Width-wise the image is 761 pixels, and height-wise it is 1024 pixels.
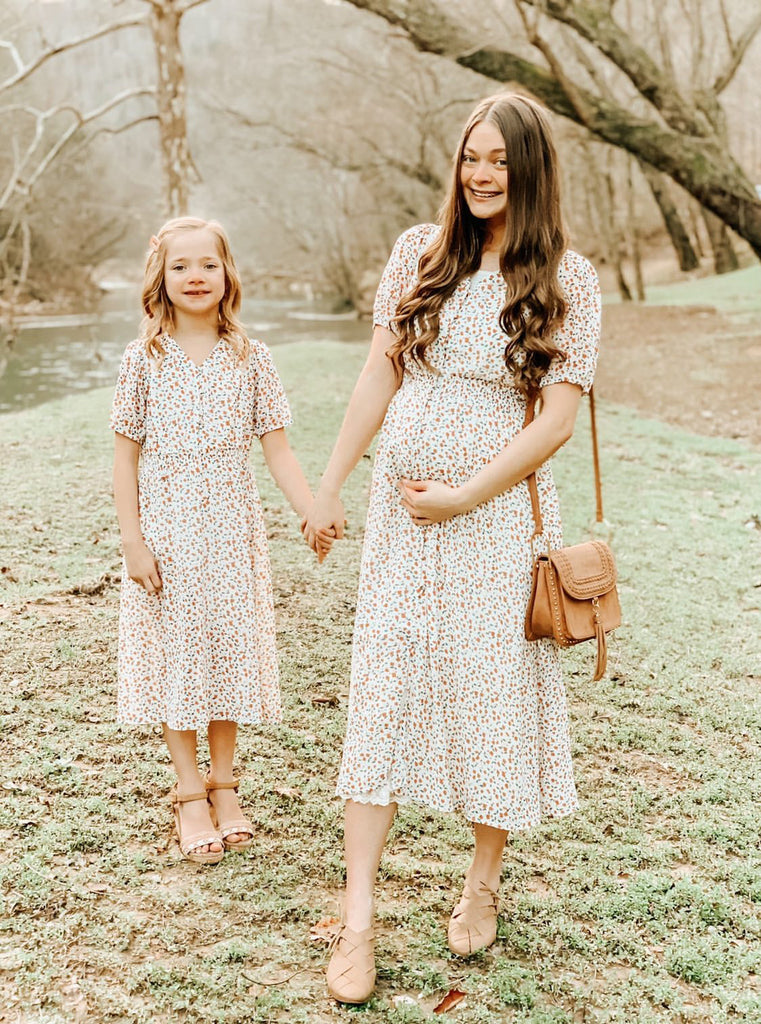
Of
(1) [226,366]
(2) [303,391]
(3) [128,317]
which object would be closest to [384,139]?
(3) [128,317]

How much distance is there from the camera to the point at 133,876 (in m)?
2.86

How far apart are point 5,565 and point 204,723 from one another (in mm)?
2815

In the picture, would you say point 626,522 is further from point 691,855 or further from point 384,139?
point 384,139

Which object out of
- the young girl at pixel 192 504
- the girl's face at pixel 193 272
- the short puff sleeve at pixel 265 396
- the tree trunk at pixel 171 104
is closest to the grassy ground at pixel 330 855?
the young girl at pixel 192 504

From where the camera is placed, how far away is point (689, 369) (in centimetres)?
1530

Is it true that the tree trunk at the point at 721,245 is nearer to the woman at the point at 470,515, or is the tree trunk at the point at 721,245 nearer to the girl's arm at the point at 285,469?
A: the girl's arm at the point at 285,469

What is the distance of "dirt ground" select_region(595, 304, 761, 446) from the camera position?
1209 centimetres

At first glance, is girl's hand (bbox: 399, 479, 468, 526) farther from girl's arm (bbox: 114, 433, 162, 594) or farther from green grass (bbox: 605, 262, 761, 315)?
green grass (bbox: 605, 262, 761, 315)

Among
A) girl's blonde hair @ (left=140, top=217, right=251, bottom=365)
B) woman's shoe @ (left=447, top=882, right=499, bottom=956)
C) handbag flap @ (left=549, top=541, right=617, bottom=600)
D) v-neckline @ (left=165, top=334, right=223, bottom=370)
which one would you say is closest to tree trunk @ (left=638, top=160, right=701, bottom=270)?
girl's blonde hair @ (left=140, top=217, right=251, bottom=365)

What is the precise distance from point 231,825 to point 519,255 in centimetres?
178

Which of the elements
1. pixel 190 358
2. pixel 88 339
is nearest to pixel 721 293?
pixel 88 339

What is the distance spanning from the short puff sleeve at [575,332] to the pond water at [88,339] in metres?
7.44

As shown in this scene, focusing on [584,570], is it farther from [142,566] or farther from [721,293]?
[721,293]

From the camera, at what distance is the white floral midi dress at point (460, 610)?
246 cm
